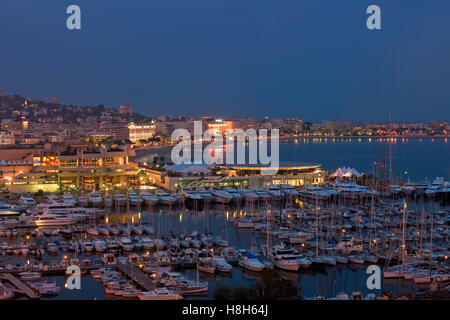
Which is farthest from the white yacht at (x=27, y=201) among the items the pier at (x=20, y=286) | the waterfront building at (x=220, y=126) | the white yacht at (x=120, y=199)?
the waterfront building at (x=220, y=126)

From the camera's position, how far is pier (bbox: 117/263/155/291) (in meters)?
6.04

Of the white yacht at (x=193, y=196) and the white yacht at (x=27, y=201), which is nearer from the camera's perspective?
the white yacht at (x=27, y=201)

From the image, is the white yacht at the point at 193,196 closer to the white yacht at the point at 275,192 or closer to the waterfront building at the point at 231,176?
the waterfront building at the point at 231,176

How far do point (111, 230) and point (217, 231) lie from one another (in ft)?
5.72

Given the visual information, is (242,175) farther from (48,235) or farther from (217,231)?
(48,235)

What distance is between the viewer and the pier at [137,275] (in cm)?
604

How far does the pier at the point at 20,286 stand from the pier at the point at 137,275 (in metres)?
1.05

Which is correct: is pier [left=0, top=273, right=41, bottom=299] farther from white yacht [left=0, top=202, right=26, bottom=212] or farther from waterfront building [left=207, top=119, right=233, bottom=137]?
waterfront building [left=207, top=119, right=233, bottom=137]

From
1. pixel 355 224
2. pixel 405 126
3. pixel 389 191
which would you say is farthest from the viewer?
pixel 405 126

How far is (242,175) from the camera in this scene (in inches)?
603

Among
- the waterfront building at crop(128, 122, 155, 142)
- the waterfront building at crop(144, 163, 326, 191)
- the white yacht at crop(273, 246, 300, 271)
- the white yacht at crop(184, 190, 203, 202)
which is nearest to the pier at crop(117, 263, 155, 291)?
the white yacht at crop(273, 246, 300, 271)

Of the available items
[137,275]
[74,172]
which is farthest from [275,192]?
[137,275]

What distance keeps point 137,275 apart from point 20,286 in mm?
1263
